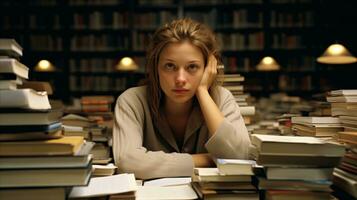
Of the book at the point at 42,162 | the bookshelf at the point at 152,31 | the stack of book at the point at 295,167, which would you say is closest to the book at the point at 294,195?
the stack of book at the point at 295,167

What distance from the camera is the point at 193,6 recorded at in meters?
5.54

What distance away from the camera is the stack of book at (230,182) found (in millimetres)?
854

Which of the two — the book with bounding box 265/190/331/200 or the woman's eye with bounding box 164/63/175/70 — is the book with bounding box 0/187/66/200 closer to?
the book with bounding box 265/190/331/200

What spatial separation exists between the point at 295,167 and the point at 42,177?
0.53m

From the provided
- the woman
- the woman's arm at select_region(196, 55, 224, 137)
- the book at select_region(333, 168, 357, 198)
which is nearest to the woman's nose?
the woman

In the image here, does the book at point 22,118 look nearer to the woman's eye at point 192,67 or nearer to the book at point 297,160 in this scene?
the book at point 297,160

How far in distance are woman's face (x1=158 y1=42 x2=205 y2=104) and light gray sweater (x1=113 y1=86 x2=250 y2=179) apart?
0.44ft

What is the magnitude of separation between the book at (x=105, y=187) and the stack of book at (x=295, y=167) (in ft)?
0.94

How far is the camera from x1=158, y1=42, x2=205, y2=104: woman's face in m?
1.38

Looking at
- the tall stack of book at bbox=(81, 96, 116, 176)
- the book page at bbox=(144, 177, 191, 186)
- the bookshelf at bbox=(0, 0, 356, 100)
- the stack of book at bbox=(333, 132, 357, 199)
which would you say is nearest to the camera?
the stack of book at bbox=(333, 132, 357, 199)

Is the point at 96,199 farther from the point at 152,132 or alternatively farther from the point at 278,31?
the point at 278,31

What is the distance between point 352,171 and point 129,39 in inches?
192

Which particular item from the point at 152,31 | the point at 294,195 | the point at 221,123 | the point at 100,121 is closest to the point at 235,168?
the point at 294,195

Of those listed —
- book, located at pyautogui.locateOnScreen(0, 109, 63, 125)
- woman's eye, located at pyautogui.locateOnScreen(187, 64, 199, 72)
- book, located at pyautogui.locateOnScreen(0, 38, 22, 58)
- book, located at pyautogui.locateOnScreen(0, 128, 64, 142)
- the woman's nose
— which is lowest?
book, located at pyautogui.locateOnScreen(0, 128, 64, 142)
